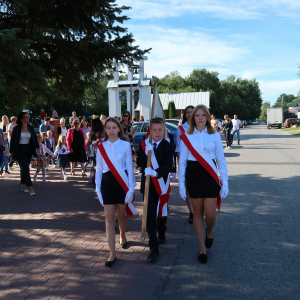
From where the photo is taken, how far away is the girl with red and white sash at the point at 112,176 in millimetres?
3824

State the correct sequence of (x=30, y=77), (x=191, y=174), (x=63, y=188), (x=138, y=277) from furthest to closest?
1. (x=63, y=188)
2. (x=30, y=77)
3. (x=191, y=174)
4. (x=138, y=277)

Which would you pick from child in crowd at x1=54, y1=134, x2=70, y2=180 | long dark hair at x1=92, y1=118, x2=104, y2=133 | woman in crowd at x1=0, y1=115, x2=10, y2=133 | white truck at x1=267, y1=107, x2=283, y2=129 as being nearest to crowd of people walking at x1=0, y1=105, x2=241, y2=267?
long dark hair at x1=92, y1=118, x2=104, y2=133

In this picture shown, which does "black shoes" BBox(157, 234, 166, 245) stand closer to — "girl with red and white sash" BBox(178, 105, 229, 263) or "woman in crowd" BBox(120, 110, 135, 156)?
"girl with red and white sash" BBox(178, 105, 229, 263)

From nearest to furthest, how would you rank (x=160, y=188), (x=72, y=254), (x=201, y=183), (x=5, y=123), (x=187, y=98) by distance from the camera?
1. (x=201, y=183)
2. (x=160, y=188)
3. (x=72, y=254)
4. (x=5, y=123)
5. (x=187, y=98)

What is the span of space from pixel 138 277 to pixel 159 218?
1005 mm

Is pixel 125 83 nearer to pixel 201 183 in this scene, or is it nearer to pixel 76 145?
pixel 76 145

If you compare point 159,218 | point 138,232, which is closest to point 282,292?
point 159,218

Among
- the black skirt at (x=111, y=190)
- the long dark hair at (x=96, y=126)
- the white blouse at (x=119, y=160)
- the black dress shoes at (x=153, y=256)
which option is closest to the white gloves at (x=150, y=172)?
the white blouse at (x=119, y=160)

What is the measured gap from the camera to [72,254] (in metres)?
4.14

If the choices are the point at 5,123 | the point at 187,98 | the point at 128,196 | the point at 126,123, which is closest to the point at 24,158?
the point at 126,123

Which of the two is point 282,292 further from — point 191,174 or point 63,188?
point 63,188

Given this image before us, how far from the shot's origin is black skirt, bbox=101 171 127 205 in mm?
3850

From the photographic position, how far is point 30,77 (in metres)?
5.82

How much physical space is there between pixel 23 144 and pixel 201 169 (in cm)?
525
